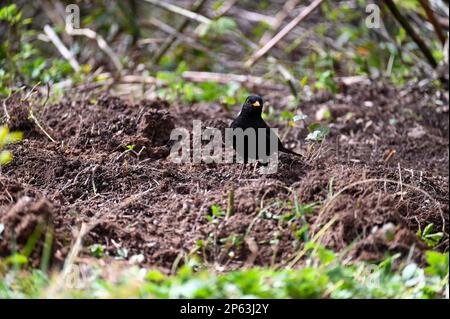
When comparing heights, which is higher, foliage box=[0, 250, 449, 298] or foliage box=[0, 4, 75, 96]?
foliage box=[0, 4, 75, 96]

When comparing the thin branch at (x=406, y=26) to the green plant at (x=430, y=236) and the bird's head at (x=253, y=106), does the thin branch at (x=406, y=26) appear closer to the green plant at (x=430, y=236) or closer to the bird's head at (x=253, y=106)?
the bird's head at (x=253, y=106)

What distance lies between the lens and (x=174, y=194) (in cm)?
369

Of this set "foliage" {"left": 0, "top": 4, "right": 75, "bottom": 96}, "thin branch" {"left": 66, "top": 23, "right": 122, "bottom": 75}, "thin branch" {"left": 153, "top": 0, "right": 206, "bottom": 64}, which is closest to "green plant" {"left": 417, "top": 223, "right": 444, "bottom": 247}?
"foliage" {"left": 0, "top": 4, "right": 75, "bottom": 96}

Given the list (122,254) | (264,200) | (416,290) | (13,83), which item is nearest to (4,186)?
(122,254)

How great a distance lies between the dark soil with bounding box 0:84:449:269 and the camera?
316 cm

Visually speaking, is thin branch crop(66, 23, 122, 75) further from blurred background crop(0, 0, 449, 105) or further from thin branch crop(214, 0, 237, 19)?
thin branch crop(214, 0, 237, 19)

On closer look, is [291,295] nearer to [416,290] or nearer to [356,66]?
[416,290]

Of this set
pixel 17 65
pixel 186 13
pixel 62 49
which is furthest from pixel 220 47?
pixel 17 65

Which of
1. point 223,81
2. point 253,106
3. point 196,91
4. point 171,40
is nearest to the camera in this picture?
point 253,106

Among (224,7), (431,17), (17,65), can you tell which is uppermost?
(224,7)

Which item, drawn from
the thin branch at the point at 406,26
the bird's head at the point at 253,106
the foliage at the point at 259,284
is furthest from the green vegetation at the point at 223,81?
the bird's head at the point at 253,106

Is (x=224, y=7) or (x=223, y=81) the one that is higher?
(x=224, y=7)

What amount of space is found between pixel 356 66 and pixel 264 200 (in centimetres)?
448

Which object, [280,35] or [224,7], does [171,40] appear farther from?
[280,35]
